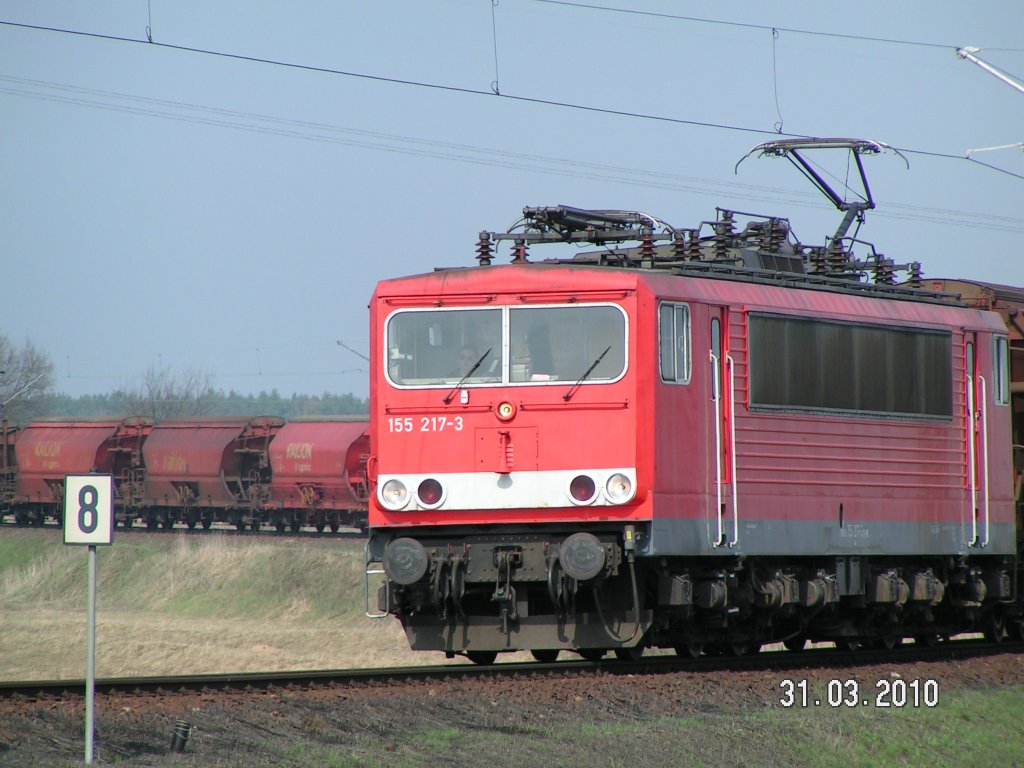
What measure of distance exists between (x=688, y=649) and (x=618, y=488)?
2836 mm

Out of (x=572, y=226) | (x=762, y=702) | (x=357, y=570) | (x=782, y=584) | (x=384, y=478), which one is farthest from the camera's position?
(x=357, y=570)

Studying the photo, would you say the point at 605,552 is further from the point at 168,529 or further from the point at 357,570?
the point at 168,529

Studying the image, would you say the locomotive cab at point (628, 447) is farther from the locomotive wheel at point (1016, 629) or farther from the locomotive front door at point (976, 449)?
the locomotive wheel at point (1016, 629)

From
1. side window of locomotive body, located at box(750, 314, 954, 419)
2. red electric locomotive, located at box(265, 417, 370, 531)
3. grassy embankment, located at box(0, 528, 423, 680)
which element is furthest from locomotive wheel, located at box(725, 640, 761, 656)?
red electric locomotive, located at box(265, 417, 370, 531)

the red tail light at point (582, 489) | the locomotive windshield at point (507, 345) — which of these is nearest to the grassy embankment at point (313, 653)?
the red tail light at point (582, 489)

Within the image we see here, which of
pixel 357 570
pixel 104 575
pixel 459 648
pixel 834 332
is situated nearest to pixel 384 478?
pixel 459 648

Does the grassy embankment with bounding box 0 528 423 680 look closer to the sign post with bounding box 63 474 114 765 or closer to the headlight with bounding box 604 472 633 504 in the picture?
the headlight with bounding box 604 472 633 504

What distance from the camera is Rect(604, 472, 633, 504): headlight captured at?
13469 mm

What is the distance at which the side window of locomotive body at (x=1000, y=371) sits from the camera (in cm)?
1822

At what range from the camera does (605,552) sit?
13.4m

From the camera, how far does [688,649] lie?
15.5m

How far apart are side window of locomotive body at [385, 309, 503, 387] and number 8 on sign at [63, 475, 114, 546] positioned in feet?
14.9

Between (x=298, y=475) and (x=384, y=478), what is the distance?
31.9 meters

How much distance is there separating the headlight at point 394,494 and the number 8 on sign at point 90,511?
13.5 ft
